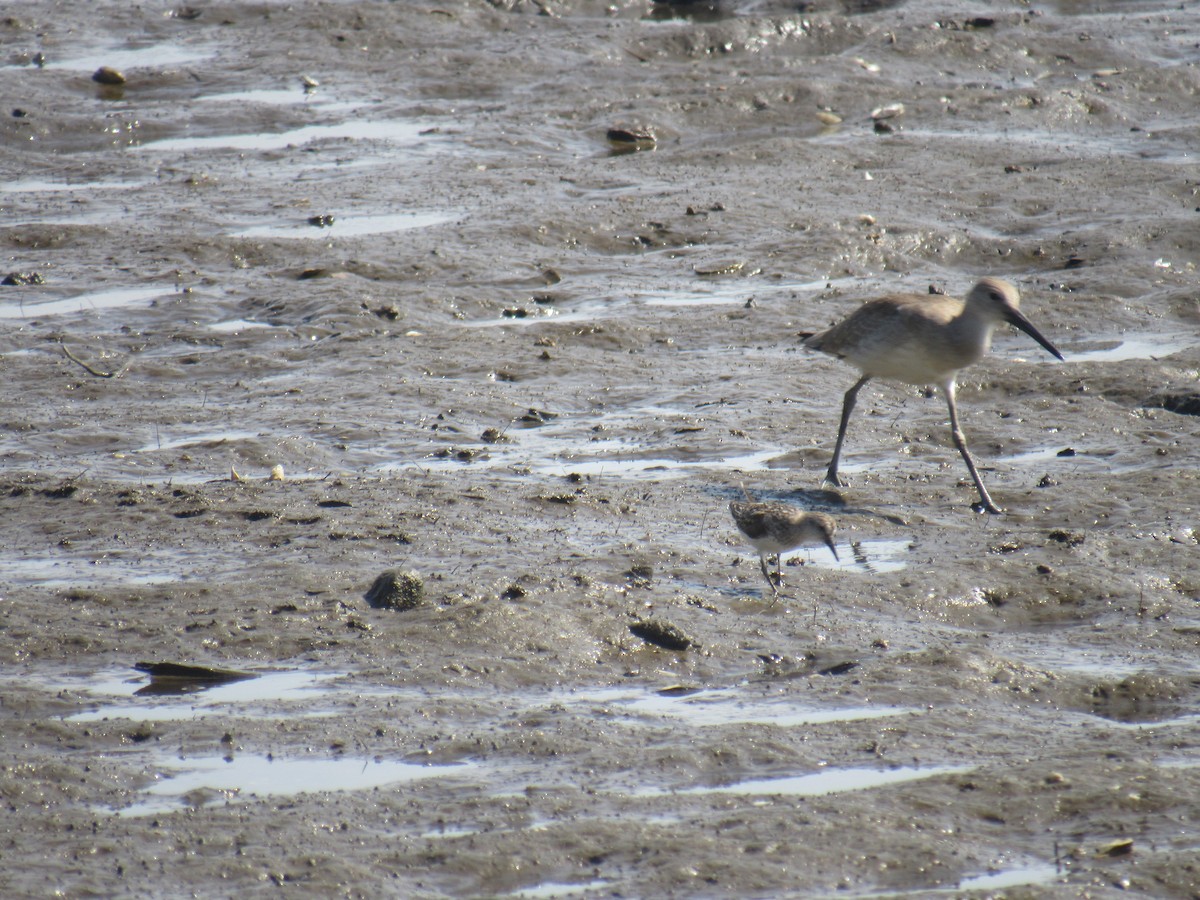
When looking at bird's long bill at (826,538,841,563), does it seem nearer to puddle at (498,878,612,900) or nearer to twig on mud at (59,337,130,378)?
puddle at (498,878,612,900)

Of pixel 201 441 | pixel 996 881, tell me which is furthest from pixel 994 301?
pixel 996 881

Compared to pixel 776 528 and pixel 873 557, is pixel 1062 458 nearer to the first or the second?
pixel 873 557

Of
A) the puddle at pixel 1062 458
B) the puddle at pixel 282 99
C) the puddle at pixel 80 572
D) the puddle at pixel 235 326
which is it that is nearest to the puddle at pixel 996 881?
the puddle at pixel 80 572

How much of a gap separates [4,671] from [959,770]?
10.8 feet

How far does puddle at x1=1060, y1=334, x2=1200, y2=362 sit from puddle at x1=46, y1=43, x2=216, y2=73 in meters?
10.0

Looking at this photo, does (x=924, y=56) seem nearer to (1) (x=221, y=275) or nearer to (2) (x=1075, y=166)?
(2) (x=1075, y=166)

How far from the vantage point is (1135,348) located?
31.0 feet

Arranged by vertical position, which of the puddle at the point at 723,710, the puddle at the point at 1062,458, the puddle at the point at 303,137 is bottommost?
the puddle at the point at 1062,458

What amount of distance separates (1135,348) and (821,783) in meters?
5.56

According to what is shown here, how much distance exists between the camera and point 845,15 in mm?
17188

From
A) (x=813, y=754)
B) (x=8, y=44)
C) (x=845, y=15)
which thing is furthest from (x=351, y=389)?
(x=845, y=15)

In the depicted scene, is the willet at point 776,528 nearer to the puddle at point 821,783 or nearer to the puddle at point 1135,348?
the puddle at point 821,783

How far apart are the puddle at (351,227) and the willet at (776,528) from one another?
558 centimetres

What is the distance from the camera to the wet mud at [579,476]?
15.0 feet
